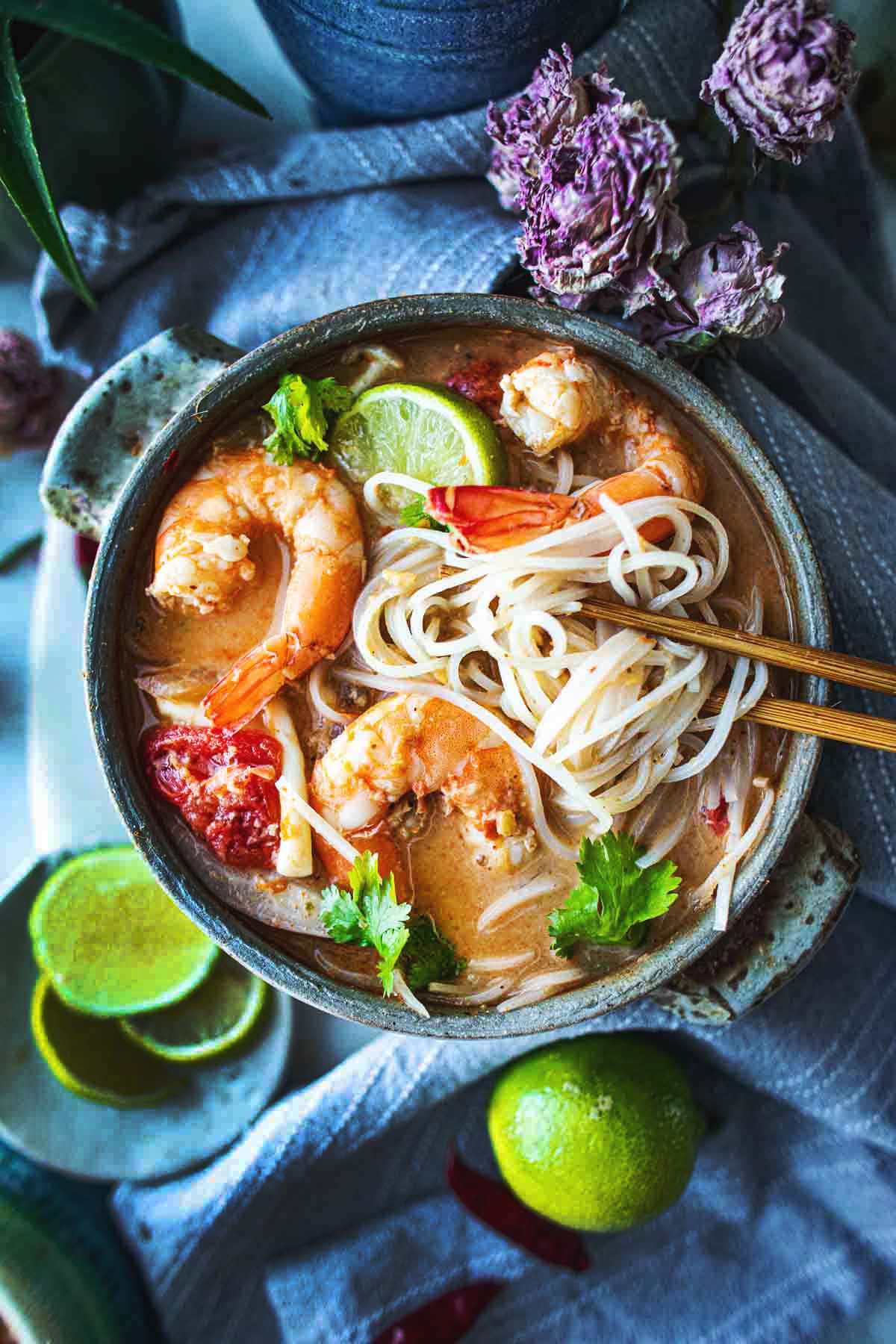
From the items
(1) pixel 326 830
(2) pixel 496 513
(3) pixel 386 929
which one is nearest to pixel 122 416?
(2) pixel 496 513

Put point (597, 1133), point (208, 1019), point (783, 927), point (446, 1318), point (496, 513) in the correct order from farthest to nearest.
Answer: point (446, 1318) < point (208, 1019) < point (597, 1133) < point (783, 927) < point (496, 513)

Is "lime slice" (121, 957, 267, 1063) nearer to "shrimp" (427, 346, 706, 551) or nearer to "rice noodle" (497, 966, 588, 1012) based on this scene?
"rice noodle" (497, 966, 588, 1012)

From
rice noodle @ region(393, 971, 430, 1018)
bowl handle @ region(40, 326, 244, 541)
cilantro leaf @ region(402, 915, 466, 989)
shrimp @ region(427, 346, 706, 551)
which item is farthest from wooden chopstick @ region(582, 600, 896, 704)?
bowl handle @ region(40, 326, 244, 541)

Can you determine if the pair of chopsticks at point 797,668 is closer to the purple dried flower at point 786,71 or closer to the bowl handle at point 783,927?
the bowl handle at point 783,927

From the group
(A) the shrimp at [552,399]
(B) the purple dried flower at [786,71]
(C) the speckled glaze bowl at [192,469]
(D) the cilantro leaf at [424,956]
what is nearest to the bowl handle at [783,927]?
(C) the speckled glaze bowl at [192,469]

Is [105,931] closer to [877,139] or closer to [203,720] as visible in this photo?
[203,720]

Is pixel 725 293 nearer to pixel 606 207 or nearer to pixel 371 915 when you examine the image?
pixel 606 207

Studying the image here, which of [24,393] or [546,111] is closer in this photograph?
[546,111]
